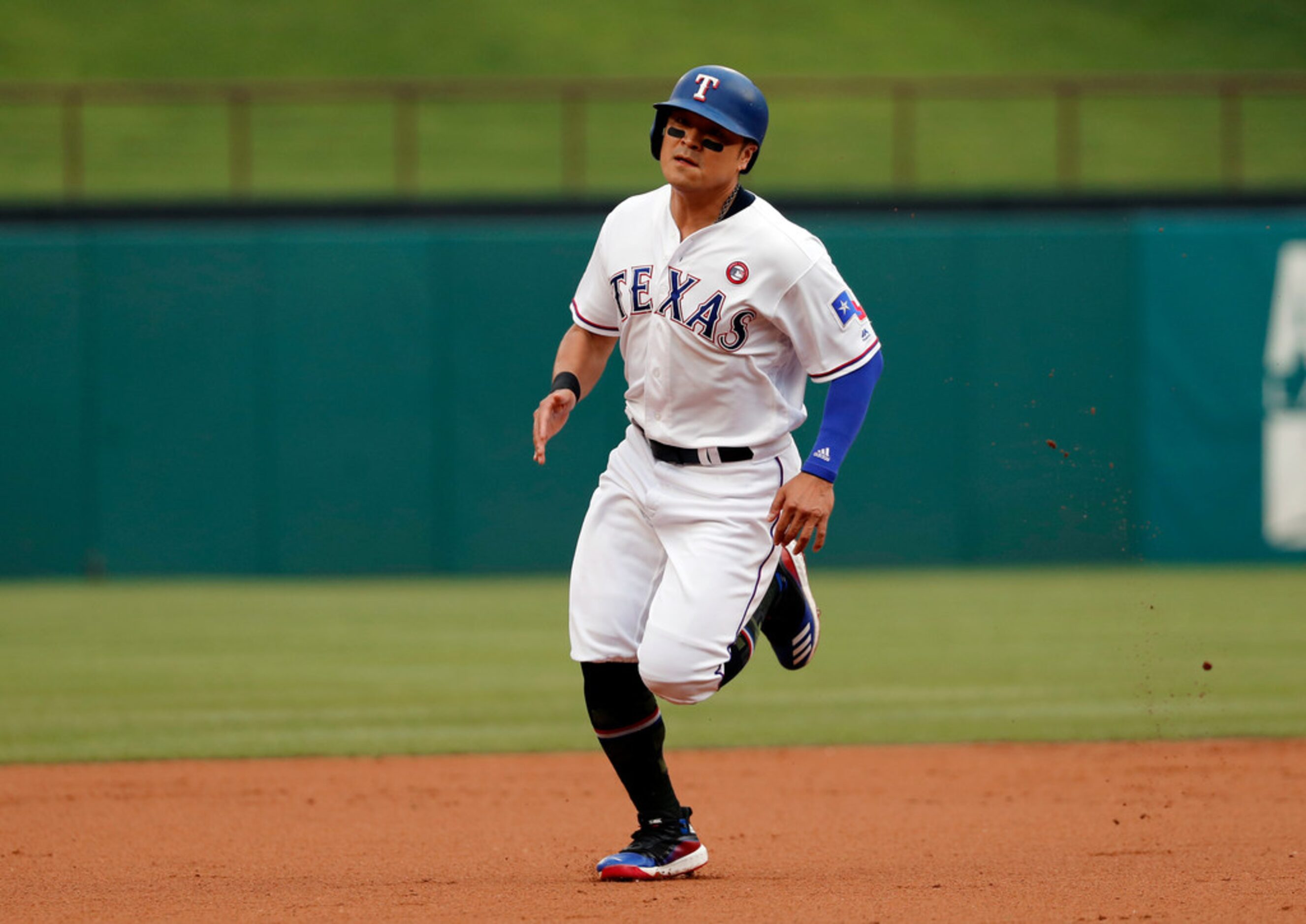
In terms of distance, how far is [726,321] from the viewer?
14.6 ft

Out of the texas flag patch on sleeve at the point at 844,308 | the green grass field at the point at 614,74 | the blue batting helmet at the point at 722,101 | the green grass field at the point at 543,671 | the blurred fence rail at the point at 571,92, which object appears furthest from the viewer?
the green grass field at the point at 614,74

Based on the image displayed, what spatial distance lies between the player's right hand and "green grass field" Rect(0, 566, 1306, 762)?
9.47ft

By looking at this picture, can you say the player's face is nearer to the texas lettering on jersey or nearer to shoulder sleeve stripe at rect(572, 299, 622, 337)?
the texas lettering on jersey

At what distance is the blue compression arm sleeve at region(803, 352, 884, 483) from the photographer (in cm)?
442

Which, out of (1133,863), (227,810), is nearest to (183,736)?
(227,810)

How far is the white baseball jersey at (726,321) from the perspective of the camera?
4426 mm

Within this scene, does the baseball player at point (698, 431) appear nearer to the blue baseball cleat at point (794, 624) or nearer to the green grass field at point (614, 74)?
the blue baseball cleat at point (794, 624)

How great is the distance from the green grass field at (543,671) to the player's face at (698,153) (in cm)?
344

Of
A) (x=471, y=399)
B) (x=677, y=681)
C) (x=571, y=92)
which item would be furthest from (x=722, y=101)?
(x=571, y=92)

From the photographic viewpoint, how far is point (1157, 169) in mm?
23484

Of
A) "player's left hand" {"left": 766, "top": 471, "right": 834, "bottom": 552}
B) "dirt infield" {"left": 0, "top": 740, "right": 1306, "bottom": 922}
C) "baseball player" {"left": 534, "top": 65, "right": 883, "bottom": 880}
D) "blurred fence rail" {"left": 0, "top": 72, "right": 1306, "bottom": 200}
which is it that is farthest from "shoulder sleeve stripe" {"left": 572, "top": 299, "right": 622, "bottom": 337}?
"blurred fence rail" {"left": 0, "top": 72, "right": 1306, "bottom": 200}

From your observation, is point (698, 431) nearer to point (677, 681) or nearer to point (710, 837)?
point (677, 681)

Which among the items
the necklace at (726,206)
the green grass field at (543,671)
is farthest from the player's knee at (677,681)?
the green grass field at (543,671)

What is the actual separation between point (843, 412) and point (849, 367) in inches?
4.6
